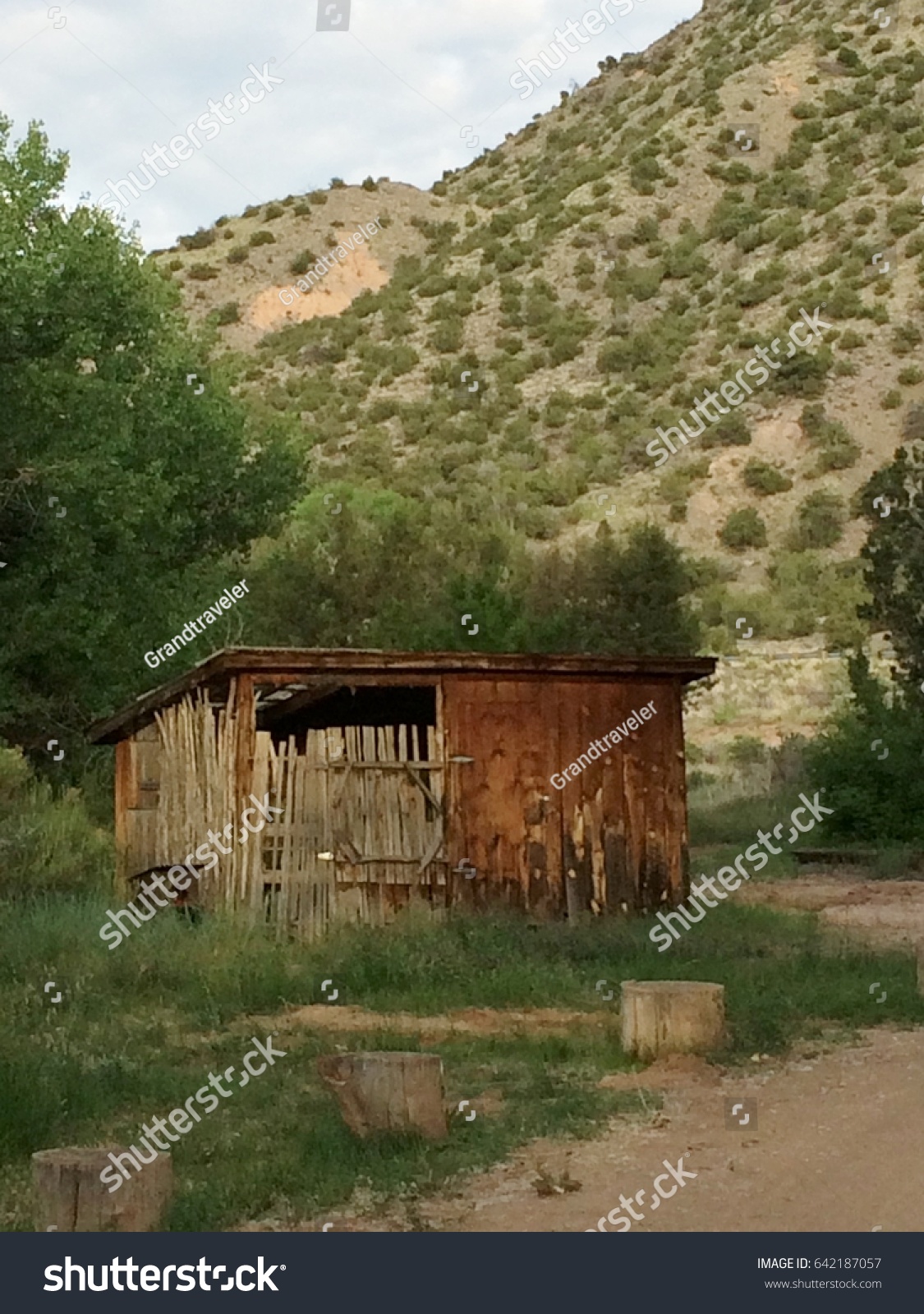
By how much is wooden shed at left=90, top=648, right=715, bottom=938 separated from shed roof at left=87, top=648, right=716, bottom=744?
0.02 m

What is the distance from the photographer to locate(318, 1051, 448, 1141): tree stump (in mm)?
8414

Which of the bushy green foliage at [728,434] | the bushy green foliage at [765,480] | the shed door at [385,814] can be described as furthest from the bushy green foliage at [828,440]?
the shed door at [385,814]

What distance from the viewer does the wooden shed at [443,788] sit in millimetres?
15781

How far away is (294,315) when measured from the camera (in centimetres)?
6003

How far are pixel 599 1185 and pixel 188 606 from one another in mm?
18296

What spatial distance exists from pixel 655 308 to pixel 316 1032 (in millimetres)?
46625

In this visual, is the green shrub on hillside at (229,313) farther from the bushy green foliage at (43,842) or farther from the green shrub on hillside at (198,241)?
the bushy green foliage at (43,842)

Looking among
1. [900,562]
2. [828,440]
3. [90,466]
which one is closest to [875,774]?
[900,562]

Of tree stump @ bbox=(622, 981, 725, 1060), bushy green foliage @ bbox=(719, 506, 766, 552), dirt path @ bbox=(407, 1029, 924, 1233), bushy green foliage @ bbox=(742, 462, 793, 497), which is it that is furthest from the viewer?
bushy green foliage @ bbox=(742, 462, 793, 497)

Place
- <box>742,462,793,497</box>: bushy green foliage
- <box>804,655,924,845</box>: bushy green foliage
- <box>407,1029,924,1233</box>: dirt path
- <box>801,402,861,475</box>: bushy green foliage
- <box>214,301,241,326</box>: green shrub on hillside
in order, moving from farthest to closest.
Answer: <box>214,301,241,326</box>: green shrub on hillside, <box>801,402,861,475</box>: bushy green foliage, <box>742,462,793,497</box>: bushy green foliage, <box>804,655,924,845</box>: bushy green foliage, <box>407,1029,924,1233</box>: dirt path

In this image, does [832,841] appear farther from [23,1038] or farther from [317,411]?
[317,411]

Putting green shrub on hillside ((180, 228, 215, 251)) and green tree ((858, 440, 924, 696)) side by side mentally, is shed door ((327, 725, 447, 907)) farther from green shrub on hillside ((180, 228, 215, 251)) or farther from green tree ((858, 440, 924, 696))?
green shrub on hillside ((180, 228, 215, 251))

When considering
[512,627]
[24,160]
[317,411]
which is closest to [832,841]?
[512,627]

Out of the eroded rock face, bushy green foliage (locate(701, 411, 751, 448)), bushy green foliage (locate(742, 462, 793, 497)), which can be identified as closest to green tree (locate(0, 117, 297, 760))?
bushy green foliage (locate(742, 462, 793, 497))
